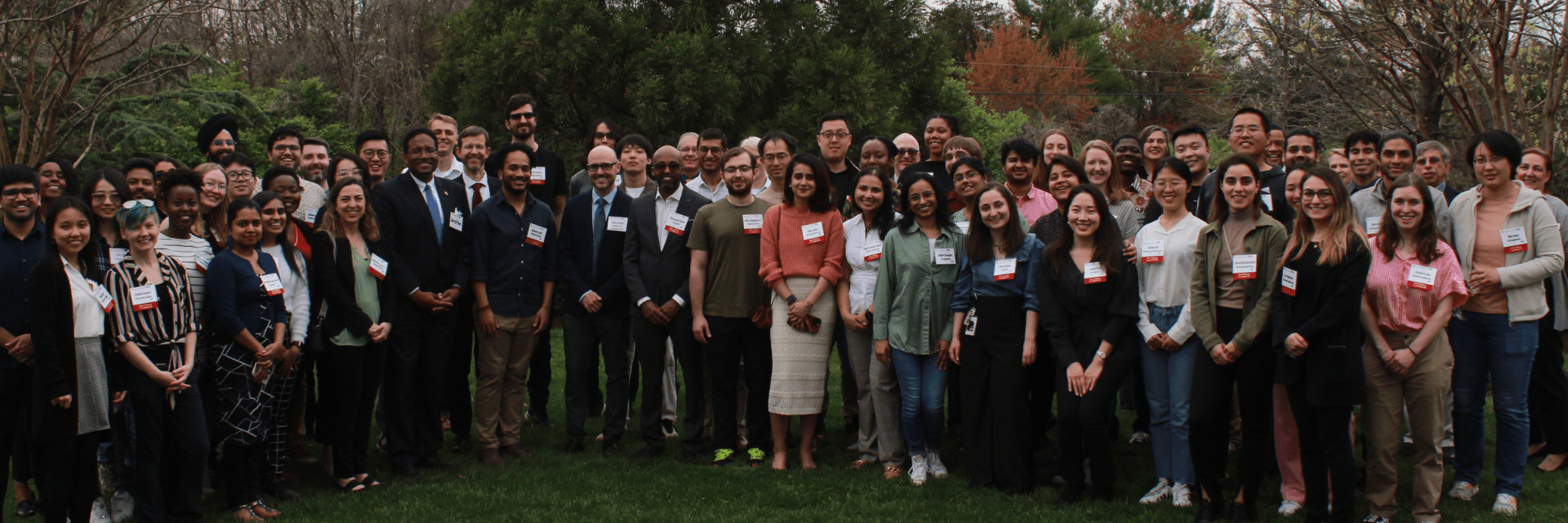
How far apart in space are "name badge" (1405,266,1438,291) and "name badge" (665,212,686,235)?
3.98 meters

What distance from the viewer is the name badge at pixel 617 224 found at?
6660 mm

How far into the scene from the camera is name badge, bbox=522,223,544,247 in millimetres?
6461

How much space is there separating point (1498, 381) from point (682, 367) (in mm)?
4533

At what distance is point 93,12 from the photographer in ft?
38.2

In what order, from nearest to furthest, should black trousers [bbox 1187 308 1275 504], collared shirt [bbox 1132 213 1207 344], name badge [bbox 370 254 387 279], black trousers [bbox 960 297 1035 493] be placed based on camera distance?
1. black trousers [bbox 1187 308 1275 504]
2. collared shirt [bbox 1132 213 1207 344]
3. black trousers [bbox 960 297 1035 493]
4. name badge [bbox 370 254 387 279]

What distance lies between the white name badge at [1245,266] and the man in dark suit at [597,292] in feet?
11.9

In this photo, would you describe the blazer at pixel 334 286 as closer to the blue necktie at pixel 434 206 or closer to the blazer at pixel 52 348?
the blue necktie at pixel 434 206

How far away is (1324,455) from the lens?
187 inches

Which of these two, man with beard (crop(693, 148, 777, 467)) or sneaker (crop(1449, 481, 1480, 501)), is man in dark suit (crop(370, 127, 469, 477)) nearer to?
man with beard (crop(693, 148, 777, 467))

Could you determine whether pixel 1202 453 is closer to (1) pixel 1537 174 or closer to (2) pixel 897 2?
(1) pixel 1537 174

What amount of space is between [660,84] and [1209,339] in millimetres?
9230

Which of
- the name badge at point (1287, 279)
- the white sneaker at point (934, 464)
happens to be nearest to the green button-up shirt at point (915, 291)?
the white sneaker at point (934, 464)

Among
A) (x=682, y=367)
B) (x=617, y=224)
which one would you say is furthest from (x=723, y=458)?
(x=617, y=224)

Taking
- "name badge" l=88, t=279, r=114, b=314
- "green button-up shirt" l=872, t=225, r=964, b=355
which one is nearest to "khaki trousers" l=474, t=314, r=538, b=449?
"name badge" l=88, t=279, r=114, b=314
